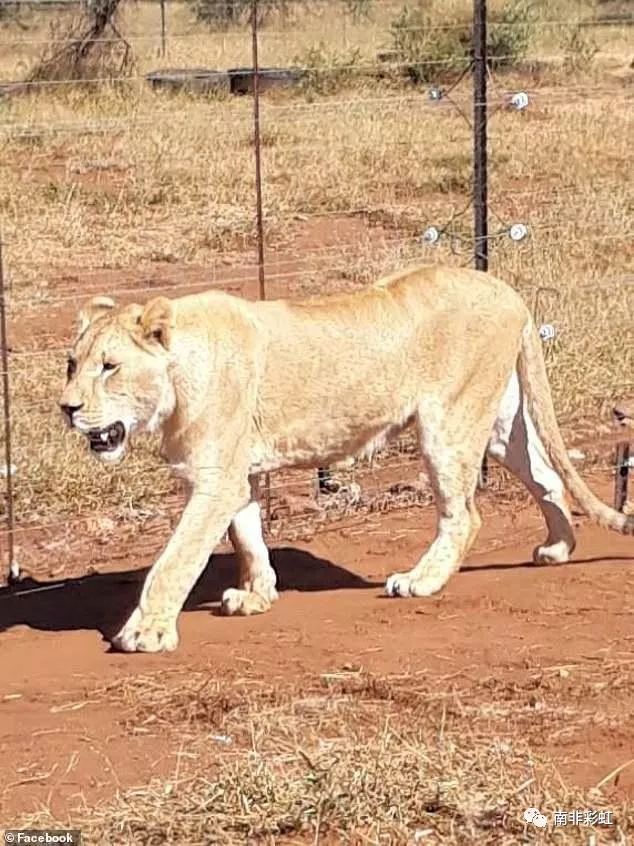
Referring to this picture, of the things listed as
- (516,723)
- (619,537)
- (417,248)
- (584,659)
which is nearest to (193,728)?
(516,723)

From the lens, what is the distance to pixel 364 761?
4.93 meters

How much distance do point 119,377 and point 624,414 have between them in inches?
151

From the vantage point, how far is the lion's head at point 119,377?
6688 mm

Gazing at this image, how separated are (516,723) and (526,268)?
6.68 meters

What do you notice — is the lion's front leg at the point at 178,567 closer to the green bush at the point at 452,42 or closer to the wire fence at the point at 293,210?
the wire fence at the point at 293,210

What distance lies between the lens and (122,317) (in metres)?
6.82

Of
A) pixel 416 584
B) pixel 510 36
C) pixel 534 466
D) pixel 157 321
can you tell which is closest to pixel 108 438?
pixel 157 321

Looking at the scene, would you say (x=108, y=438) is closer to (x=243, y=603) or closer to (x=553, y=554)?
(x=243, y=603)

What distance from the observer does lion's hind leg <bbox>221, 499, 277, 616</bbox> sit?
7133mm

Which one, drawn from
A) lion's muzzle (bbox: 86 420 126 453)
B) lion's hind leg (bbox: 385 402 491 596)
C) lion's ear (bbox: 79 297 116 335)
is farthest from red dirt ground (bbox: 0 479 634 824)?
lion's ear (bbox: 79 297 116 335)

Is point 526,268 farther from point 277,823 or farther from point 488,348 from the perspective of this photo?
point 277,823

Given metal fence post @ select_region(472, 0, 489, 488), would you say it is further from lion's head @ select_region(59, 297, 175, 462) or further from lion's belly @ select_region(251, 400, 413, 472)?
lion's head @ select_region(59, 297, 175, 462)

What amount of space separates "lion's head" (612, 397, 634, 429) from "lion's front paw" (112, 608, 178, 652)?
12.3 ft

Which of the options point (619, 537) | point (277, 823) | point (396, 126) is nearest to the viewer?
point (277, 823)
